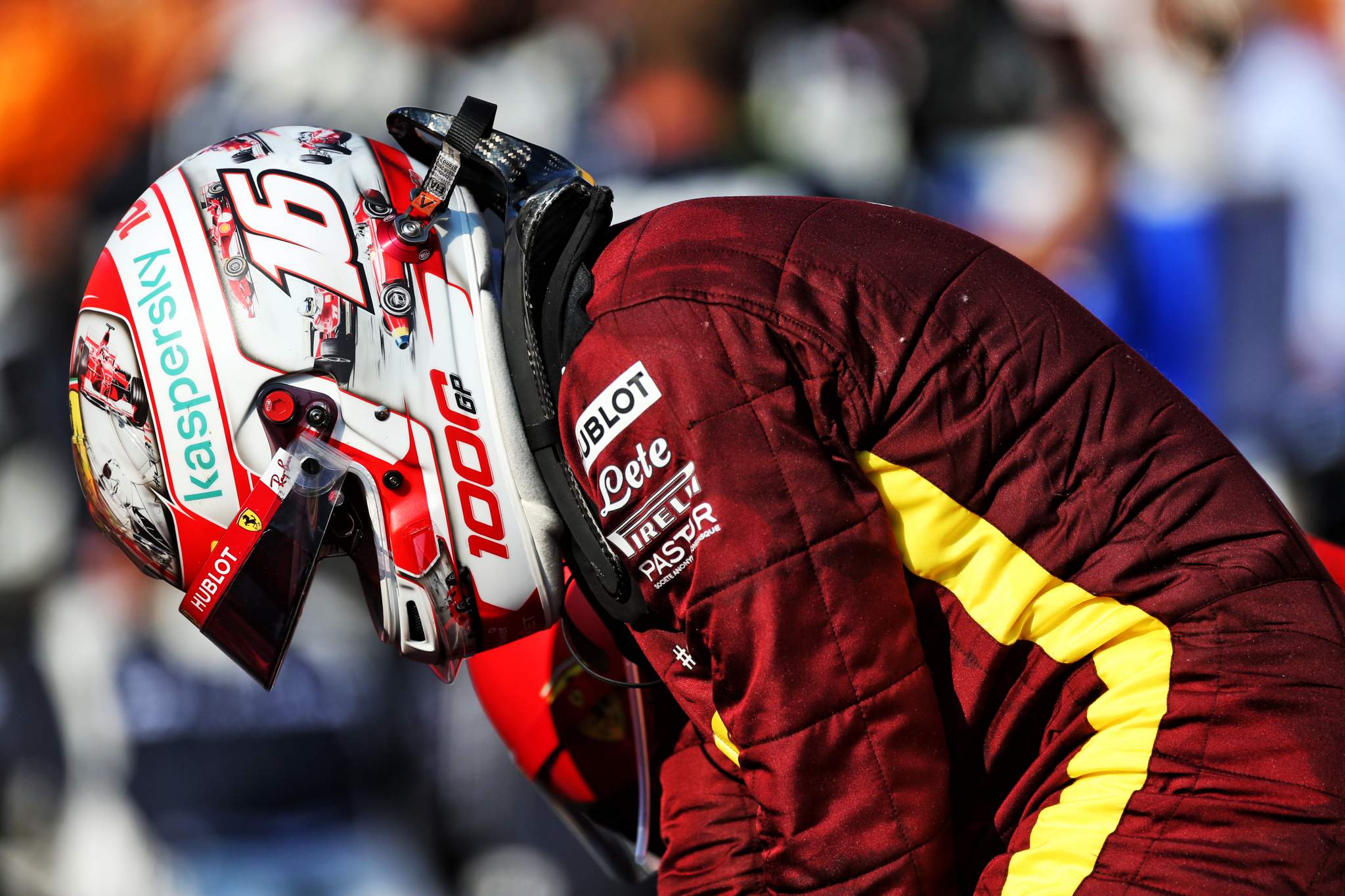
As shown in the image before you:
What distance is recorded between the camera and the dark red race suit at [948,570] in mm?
1143

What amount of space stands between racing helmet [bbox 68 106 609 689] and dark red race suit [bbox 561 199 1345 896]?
0.22m

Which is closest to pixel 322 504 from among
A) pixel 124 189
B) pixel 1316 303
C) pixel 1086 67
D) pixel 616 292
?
pixel 616 292

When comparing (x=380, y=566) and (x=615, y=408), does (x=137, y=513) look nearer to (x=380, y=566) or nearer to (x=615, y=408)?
(x=380, y=566)

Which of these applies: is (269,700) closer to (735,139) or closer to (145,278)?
(145,278)

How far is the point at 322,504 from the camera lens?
1437 millimetres

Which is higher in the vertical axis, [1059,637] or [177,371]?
[177,371]

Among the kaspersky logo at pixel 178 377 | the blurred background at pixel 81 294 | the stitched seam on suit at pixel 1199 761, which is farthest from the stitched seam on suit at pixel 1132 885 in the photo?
the blurred background at pixel 81 294

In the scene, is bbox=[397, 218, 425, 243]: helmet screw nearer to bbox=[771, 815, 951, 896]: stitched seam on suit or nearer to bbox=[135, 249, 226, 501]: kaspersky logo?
bbox=[135, 249, 226, 501]: kaspersky logo

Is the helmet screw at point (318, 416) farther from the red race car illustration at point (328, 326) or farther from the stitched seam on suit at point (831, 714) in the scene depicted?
the stitched seam on suit at point (831, 714)

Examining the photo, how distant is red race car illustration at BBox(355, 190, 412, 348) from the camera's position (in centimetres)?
141

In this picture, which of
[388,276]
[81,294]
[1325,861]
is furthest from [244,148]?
[81,294]

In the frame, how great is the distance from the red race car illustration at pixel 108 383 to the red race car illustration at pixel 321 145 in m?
0.34

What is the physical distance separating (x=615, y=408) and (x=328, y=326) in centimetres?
42

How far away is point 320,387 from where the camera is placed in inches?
55.4
